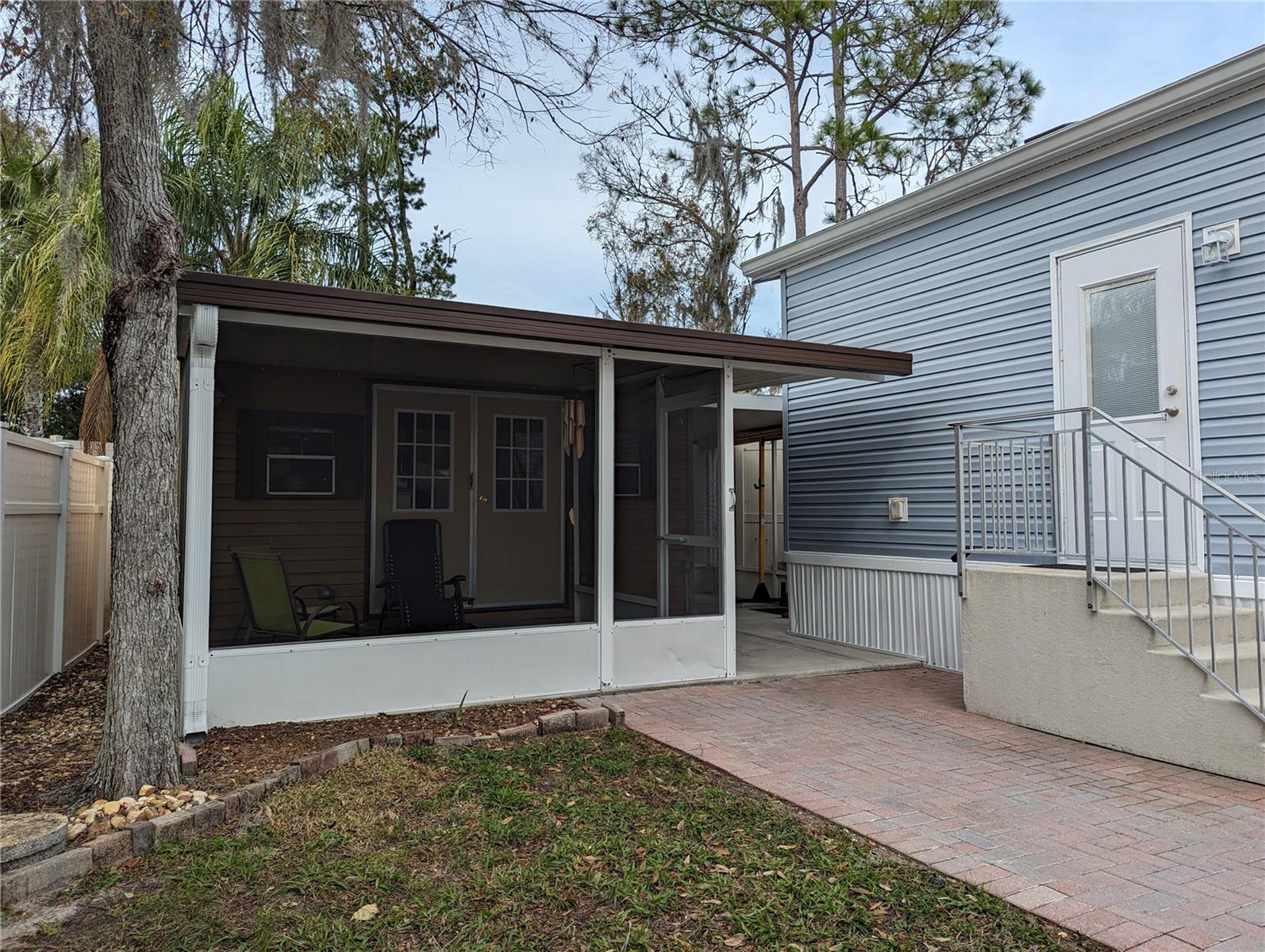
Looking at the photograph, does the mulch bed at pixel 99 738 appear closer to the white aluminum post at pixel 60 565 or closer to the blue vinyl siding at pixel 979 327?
the white aluminum post at pixel 60 565

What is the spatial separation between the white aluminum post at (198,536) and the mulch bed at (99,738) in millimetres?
244

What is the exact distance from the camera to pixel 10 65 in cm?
366

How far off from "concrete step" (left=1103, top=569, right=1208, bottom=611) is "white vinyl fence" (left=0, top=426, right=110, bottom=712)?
5.68 metres

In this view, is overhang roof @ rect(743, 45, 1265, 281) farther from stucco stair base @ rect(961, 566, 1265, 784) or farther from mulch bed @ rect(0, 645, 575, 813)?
mulch bed @ rect(0, 645, 575, 813)

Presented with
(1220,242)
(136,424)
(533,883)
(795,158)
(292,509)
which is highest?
(795,158)

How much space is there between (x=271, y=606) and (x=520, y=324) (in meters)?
2.32

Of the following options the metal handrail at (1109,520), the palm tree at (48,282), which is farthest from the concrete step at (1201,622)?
the palm tree at (48,282)

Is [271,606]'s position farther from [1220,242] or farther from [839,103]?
[839,103]

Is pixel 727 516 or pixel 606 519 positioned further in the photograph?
pixel 727 516

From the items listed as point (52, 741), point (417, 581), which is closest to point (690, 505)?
point (417, 581)

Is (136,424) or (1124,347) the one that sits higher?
(1124,347)

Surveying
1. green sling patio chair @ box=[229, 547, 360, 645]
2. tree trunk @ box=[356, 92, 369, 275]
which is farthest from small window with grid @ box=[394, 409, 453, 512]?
tree trunk @ box=[356, 92, 369, 275]

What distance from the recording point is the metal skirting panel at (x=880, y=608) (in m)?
6.58

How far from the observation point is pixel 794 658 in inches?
267
